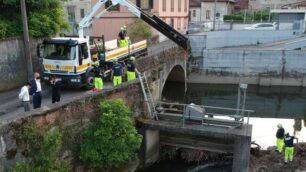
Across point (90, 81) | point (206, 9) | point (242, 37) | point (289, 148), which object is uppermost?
point (206, 9)

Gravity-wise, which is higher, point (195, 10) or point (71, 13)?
point (195, 10)

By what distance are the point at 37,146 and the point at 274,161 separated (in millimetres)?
11812

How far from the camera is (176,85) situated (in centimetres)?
3728

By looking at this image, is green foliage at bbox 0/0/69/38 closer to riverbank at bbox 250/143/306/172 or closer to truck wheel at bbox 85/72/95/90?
truck wheel at bbox 85/72/95/90

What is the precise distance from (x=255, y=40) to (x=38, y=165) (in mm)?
38731

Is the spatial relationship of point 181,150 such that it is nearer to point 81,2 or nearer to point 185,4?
point 185,4

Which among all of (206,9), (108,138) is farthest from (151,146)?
(206,9)

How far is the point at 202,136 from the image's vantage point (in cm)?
1825

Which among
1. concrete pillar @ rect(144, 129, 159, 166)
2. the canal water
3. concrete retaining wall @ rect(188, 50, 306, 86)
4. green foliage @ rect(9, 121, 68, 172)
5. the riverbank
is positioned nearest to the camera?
green foliage @ rect(9, 121, 68, 172)

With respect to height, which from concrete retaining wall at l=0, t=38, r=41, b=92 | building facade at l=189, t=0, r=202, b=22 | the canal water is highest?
building facade at l=189, t=0, r=202, b=22

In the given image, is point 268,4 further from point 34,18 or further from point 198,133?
point 198,133

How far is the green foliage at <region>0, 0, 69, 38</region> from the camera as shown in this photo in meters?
19.9

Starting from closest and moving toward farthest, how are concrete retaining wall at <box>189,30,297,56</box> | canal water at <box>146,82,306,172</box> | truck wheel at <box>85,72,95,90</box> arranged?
1. truck wheel at <box>85,72,95,90</box>
2. canal water at <box>146,82,306,172</box>
3. concrete retaining wall at <box>189,30,297,56</box>

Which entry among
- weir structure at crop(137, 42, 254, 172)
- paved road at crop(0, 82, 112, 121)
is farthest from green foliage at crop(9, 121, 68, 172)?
weir structure at crop(137, 42, 254, 172)
